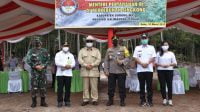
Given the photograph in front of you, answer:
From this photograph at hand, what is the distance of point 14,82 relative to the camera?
39.6 feet

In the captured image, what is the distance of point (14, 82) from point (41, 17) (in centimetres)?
270

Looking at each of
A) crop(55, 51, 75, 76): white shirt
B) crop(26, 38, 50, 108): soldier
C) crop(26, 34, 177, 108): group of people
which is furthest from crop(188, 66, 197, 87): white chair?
crop(26, 38, 50, 108): soldier

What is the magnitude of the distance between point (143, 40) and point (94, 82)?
1.62m

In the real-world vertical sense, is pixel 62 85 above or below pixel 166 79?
below

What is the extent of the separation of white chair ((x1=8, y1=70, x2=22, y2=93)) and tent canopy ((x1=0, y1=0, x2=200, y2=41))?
193 centimetres

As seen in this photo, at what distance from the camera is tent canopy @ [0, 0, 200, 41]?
33.3 ft

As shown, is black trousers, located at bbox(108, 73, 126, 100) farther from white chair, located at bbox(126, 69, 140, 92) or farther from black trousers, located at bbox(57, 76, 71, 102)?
white chair, located at bbox(126, 69, 140, 92)

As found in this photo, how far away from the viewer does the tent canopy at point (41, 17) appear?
10.1 meters

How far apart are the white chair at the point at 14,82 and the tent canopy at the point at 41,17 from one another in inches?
75.9

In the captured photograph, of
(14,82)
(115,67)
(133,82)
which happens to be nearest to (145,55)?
(115,67)

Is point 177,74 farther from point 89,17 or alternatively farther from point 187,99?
point 89,17

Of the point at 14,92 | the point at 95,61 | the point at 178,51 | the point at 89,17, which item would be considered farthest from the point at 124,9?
the point at 178,51

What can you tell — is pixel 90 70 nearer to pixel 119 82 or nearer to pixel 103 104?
pixel 119 82

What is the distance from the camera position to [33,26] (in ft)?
48.1
